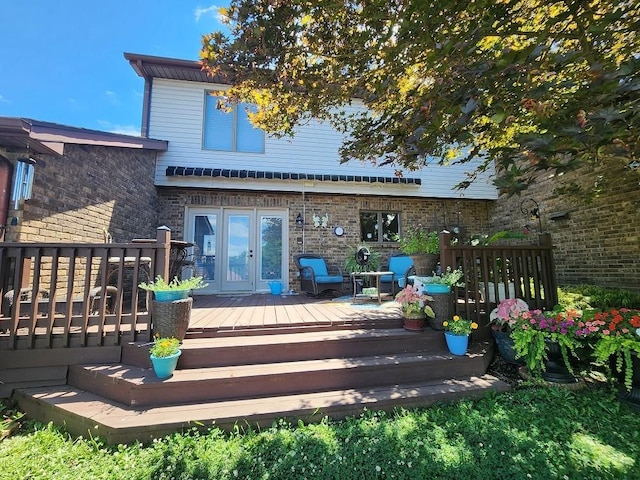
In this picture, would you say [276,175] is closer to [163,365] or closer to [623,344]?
[163,365]

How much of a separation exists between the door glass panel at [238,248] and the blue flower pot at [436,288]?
4856mm

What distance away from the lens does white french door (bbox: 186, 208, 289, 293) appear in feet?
23.4

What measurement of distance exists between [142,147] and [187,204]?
1706 millimetres

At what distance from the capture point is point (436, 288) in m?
3.54

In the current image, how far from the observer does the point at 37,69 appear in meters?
9.13

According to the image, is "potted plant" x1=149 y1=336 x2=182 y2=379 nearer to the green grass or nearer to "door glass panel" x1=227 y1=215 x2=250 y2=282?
the green grass

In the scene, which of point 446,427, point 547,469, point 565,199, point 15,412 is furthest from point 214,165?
point 565,199

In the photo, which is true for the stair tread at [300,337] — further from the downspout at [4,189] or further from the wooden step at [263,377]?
the downspout at [4,189]

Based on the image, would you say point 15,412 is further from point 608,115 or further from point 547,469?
point 608,115

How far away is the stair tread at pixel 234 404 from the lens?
2311mm

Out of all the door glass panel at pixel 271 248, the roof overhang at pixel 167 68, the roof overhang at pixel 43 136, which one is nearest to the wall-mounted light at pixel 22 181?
the roof overhang at pixel 43 136

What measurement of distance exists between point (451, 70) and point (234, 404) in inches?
156

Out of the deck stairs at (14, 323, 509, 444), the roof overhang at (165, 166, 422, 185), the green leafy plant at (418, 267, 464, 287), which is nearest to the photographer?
the deck stairs at (14, 323, 509, 444)

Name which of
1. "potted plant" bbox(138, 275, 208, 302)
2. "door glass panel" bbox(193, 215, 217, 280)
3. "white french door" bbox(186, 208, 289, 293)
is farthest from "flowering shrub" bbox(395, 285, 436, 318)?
"door glass panel" bbox(193, 215, 217, 280)
